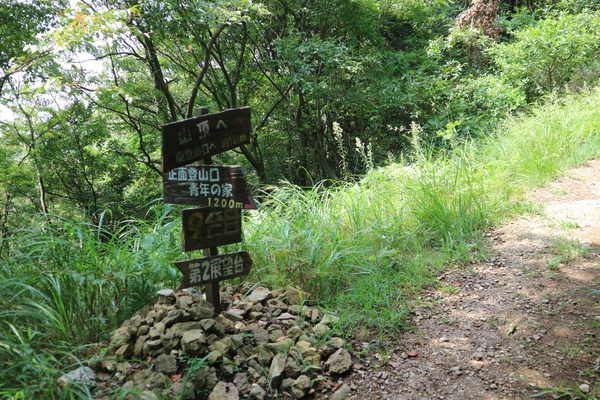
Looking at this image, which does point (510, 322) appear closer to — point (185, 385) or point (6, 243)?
point (185, 385)

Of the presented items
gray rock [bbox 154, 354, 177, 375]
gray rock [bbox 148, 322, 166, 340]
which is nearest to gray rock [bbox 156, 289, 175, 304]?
gray rock [bbox 148, 322, 166, 340]

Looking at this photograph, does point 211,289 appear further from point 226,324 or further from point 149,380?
point 149,380

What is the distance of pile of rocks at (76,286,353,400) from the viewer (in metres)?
1.87

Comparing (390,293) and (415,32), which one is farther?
(415,32)

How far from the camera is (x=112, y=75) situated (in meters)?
8.38

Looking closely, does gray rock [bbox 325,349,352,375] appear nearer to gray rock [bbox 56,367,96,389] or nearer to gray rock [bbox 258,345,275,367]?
gray rock [bbox 258,345,275,367]

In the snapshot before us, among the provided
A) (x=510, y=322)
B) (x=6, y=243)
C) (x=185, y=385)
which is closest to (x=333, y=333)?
(x=185, y=385)

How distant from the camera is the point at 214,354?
2047 millimetres

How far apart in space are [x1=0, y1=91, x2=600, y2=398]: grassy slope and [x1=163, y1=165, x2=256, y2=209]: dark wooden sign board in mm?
566

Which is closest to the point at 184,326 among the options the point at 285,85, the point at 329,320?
the point at 329,320

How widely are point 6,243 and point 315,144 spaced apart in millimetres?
7007

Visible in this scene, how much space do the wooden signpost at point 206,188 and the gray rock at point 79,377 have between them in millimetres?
649

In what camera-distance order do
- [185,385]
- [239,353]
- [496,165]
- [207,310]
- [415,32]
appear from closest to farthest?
[185,385] → [239,353] → [207,310] → [496,165] → [415,32]

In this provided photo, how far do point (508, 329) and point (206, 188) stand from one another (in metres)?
2.15
